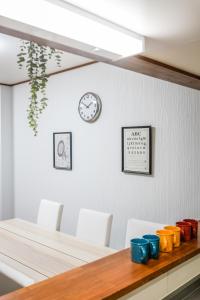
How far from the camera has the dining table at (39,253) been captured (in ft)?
5.86

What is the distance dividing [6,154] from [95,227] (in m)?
2.66

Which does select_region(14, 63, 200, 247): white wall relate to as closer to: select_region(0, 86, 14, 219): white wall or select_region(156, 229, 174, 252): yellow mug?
select_region(0, 86, 14, 219): white wall

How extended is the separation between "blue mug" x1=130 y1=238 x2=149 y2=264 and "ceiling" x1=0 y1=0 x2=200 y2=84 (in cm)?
94

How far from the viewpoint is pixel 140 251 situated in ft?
4.55

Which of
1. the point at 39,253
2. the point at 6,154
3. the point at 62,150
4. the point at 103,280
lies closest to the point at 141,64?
the point at 103,280

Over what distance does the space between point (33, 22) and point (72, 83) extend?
2638 millimetres

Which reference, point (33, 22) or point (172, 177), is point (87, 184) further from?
point (33, 22)

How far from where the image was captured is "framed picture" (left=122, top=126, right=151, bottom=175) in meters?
2.94

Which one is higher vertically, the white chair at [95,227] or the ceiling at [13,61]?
the ceiling at [13,61]

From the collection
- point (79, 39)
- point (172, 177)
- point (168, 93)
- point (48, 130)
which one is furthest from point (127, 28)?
point (48, 130)

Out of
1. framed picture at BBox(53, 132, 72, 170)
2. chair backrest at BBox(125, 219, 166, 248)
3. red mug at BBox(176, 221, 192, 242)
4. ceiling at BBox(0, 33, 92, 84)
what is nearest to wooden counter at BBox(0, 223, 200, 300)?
red mug at BBox(176, 221, 192, 242)

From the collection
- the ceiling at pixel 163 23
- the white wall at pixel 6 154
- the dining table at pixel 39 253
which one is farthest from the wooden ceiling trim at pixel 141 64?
the white wall at pixel 6 154

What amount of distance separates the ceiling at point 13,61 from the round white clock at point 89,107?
1.31 feet

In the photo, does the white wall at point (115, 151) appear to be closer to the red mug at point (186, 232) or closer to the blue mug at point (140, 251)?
the red mug at point (186, 232)
